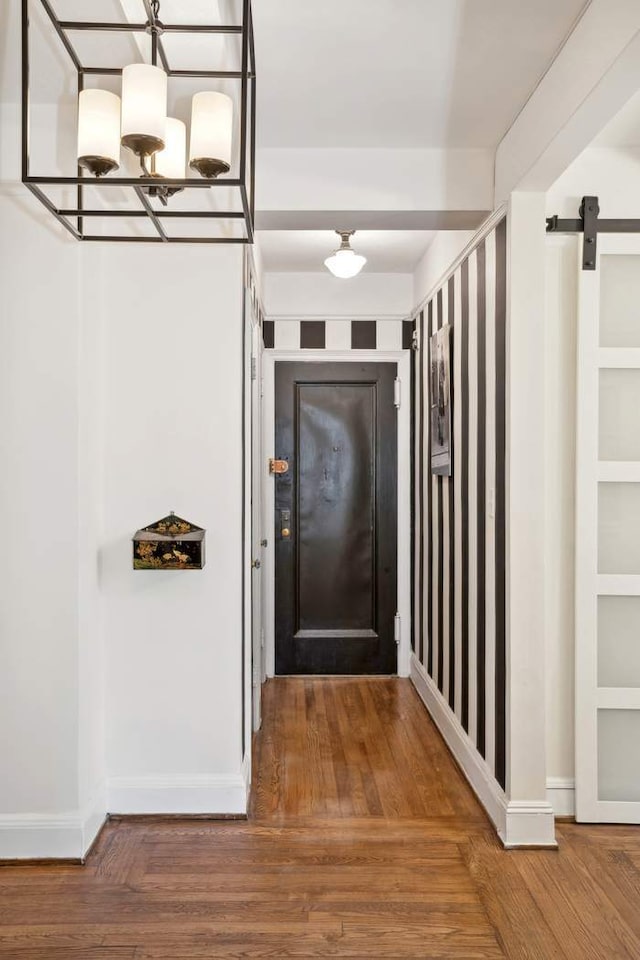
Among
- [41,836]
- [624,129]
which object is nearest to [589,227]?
[624,129]

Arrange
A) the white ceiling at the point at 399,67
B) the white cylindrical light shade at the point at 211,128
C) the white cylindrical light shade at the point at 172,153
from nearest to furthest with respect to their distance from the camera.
A: the white cylindrical light shade at the point at 211,128
the white cylindrical light shade at the point at 172,153
the white ceiling at the point at 399,67

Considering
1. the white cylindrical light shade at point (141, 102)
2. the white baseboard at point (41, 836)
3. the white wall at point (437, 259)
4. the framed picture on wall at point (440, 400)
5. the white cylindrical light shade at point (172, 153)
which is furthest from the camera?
the framed picture on wall at point (440, 400)

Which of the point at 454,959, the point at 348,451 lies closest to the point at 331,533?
the point at 348,451

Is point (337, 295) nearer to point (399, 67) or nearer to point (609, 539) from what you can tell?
point (399, 67)

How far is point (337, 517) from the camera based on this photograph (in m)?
4.60

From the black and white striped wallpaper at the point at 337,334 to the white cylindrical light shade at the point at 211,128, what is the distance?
9.56 feet

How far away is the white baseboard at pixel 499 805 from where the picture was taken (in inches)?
97.7

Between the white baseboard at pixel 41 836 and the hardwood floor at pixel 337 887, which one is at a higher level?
the white baseboard at pixel 41 836

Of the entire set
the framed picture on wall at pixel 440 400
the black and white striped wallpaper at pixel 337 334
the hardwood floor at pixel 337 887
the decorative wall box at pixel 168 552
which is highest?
the black and white striped wallpaper at pixel 337 334

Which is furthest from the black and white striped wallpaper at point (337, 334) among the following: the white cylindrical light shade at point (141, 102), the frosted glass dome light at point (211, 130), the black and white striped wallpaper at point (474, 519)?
the white cylindrical light shade at point (141, 102)

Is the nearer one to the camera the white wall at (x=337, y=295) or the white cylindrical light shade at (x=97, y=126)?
the white cylindrical light shade at (x=97, y=126)

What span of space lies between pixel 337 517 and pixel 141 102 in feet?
10.8

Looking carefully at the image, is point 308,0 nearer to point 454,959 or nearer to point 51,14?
point 51,14

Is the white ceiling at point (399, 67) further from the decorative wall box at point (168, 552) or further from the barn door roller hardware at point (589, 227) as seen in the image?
the decorative wall box at point (168, 552)
